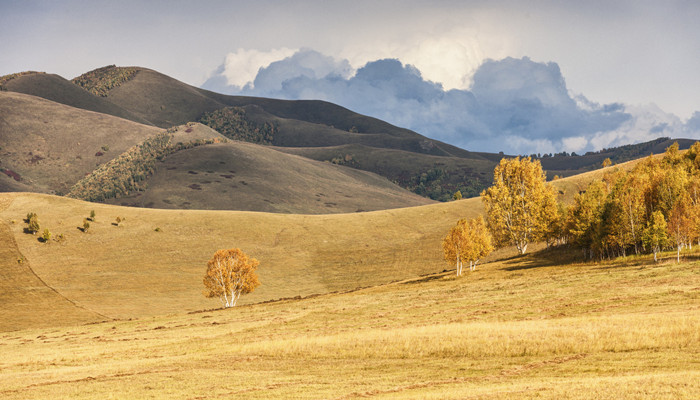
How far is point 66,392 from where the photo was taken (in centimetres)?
2953

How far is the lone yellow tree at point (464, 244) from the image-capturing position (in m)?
86.5

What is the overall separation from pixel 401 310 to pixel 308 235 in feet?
264

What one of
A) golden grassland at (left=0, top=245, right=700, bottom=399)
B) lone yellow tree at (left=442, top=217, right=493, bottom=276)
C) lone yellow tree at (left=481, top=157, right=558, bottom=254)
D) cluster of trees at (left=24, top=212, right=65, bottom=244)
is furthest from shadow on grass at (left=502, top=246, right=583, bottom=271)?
cluster of trees at (left=24, top=212, right=65, bottom=244)

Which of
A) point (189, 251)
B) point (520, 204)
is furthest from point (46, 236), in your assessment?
point (520, 204)

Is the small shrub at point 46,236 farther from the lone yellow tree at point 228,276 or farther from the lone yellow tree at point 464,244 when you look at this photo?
the lone yellow tree at point 464,244

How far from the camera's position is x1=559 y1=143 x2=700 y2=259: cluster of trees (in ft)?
227

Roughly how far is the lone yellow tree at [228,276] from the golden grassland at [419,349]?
19013mm

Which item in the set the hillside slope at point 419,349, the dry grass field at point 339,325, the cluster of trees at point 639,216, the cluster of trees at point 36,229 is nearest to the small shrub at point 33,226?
the cluster of trees at point 36,229

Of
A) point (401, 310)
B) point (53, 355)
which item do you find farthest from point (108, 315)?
point (401, 310)

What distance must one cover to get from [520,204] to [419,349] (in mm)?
69014

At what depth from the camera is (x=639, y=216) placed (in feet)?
249

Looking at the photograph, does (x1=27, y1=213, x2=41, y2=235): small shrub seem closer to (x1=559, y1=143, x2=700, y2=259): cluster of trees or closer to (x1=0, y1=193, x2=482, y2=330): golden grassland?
(x1=0, y1=193, x2=482, y2=330): golden grassland

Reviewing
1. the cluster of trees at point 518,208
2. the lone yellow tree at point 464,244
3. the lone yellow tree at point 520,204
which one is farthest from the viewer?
the lone yellow tree at point 520,204

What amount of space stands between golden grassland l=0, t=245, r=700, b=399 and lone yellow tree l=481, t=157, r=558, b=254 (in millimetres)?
30364
